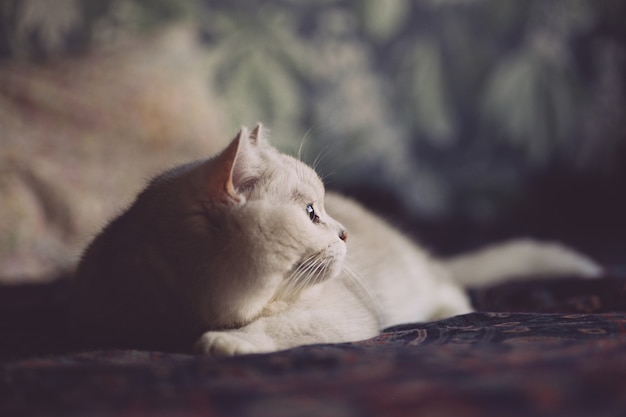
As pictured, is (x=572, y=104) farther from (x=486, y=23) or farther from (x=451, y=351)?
(x=451, y=351)

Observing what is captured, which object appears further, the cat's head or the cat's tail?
the cat's tail

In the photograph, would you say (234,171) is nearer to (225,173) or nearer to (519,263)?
(225,173)

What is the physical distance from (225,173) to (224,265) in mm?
162

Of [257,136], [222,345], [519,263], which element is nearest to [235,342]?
[222,345]

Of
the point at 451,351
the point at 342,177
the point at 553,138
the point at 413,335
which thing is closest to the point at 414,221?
the point at 342,177

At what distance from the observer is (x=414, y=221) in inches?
106

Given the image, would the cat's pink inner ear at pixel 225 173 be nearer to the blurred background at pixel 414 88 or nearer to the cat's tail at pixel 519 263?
the cat's tail at pixel 519 263

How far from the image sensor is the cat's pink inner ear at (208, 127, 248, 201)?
100 centimetres

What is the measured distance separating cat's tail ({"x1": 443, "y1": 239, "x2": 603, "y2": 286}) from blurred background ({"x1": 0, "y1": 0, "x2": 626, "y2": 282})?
0.32m

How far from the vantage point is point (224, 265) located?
3.32 ft

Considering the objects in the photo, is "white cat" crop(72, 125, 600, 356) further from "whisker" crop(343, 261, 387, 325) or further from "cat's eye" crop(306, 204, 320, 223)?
"whisker" crop(343, 261, 387, 325)

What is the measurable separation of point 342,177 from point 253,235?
70.8 inches

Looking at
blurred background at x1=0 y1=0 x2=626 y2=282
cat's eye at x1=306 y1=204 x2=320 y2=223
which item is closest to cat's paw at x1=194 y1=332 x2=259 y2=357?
cat's eye at x1=306 y1=204 x2=320 y2=223

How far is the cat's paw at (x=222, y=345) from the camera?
93 cm
